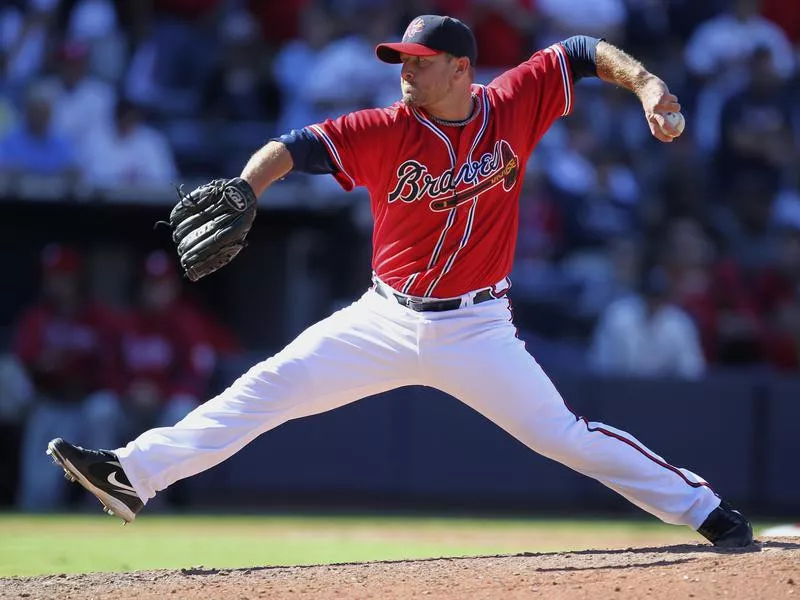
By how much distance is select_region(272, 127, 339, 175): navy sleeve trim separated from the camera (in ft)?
16.0

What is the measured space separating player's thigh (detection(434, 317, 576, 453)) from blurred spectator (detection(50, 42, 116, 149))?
6.79 metres

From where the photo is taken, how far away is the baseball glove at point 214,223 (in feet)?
15.7

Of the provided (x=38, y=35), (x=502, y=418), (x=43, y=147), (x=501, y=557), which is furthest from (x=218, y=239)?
(x=38, y=35)

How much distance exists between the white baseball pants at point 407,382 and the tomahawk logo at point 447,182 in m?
0.42

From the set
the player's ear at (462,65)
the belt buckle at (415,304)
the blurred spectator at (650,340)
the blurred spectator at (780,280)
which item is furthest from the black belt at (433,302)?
the blurred spectator at (780,280)

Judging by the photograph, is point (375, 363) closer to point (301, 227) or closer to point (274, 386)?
point (274, 386)

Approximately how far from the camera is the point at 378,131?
195 inches

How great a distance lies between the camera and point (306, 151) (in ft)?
16.0

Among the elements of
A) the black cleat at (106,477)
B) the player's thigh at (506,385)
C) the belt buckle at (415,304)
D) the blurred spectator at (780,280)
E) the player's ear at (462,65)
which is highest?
the player's ear at (462,65)

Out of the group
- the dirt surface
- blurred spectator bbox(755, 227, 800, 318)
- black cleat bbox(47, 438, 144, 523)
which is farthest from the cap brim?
blurred spectator bbox(755, 227, 800, 318)

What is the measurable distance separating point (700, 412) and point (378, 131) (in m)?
5.92

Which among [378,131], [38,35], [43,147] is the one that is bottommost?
[378,131]

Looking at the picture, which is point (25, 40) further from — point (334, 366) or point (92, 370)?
point (334, 366)

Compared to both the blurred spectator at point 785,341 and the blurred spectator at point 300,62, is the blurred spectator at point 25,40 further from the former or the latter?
the blurred spectator at point 785,341
